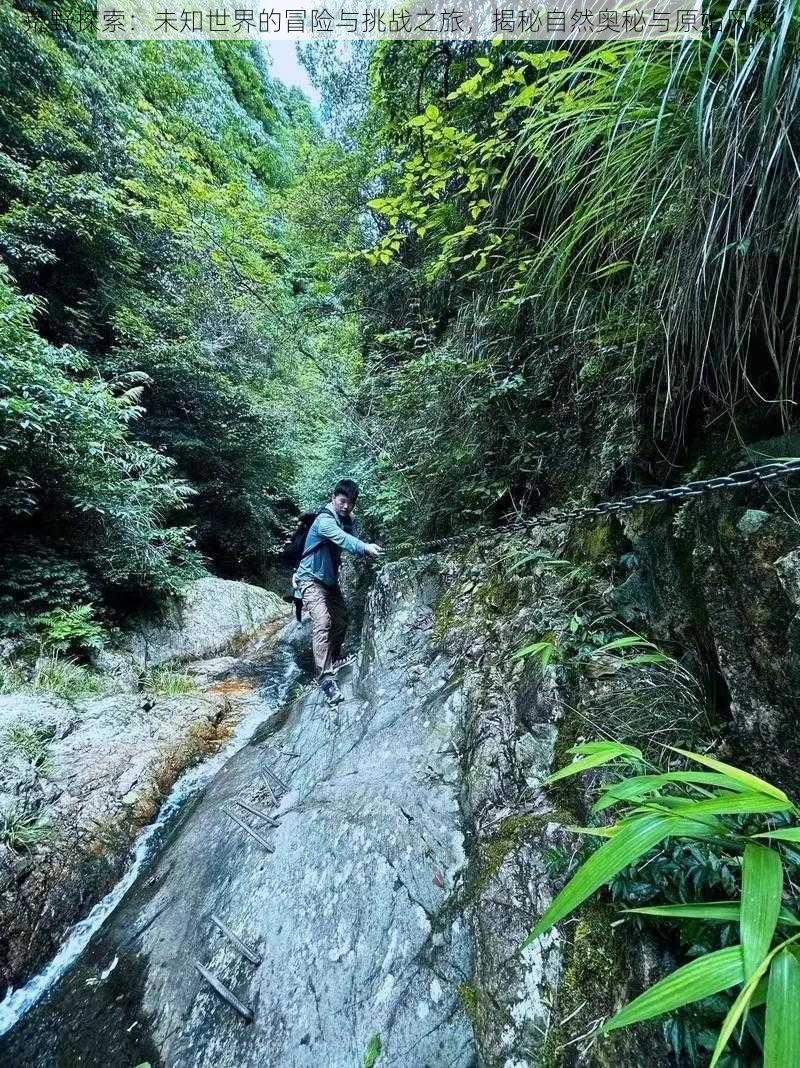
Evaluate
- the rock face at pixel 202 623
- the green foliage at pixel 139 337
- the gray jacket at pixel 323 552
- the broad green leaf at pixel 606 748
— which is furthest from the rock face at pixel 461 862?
the green foliage at pixel 139 337

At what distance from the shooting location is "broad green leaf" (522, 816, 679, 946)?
687mm

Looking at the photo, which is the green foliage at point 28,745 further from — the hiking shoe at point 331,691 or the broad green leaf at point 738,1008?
the broad green leaf at point 738,1008

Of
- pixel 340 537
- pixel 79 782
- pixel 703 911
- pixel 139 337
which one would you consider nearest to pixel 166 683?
pixel 79 782

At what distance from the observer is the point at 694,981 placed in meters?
0.61

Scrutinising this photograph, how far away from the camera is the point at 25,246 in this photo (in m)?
7.79

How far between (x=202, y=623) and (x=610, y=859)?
8443 millimetres

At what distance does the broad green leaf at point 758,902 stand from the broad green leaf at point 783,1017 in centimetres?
3

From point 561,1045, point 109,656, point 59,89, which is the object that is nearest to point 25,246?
point 59,89

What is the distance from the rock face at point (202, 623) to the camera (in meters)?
6.96

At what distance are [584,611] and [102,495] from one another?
22.6 ft

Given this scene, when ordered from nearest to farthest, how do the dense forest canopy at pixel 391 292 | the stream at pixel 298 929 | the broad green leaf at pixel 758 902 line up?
the broad green leaf at pixel 758 902, the dense forest canopy at pixel 391 292, the stream at pixel 298 929

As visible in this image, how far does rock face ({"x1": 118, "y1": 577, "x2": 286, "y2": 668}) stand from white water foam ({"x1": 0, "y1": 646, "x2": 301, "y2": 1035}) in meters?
2.37

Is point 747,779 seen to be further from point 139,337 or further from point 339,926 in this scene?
point 139,337

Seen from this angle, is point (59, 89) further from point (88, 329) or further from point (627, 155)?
point (627, 155)
